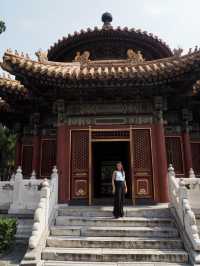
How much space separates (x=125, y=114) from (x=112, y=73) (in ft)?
5.28

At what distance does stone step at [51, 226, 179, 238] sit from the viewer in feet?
22.2

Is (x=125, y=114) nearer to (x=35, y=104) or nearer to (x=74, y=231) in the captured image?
(x=35, y=104)

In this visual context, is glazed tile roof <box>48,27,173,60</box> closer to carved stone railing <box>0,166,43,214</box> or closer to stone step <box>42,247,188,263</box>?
carved stone railing <box>0,166,43,214</box>

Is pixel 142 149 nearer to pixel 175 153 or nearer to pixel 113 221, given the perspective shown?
pixel 175 153

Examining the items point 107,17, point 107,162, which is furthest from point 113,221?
point 107,162

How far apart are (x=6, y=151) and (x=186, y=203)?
2078 centimetres

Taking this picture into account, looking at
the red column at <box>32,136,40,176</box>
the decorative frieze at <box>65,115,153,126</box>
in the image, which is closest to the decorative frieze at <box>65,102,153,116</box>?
the decorative frieze at <box>65,115,153,126</box>

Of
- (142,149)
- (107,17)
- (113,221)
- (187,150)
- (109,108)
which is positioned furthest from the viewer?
(107,17)

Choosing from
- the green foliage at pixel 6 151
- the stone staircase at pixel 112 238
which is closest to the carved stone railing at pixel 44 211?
the stone staircase at pixel 112 238

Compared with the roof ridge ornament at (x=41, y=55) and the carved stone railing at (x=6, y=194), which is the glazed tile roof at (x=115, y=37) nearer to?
the roof ridge ornament at (x=41, y=55)

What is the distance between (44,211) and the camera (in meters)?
6.72

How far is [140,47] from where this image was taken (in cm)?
1283

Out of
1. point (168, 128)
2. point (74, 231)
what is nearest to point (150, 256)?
point (74, 231)

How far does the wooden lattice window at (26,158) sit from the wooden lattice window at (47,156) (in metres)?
0.95
